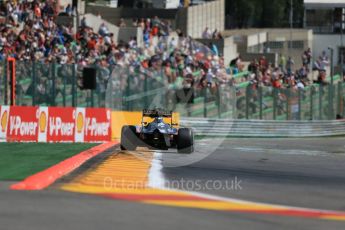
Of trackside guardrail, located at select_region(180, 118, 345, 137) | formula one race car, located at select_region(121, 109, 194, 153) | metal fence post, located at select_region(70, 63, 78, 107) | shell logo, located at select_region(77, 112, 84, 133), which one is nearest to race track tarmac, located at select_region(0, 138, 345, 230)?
formula one race car, located at select_region(121, 109, 194, 153)

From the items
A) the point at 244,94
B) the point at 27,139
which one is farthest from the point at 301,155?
the point at 244,94

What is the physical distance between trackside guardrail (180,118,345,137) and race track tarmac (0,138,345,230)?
1306cm

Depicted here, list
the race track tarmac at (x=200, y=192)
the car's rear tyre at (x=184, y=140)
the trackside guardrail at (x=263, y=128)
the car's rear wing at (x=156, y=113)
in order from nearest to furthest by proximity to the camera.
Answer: the race track tarmac at (x=200, y=192), the car's rear wing at (x=156, y=113), the car's rear tyre at (x=184, y=140), the trackside guardrail at (x=263, y=128)

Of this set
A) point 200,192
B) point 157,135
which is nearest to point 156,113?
point 157,135

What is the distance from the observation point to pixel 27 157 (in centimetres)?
1639

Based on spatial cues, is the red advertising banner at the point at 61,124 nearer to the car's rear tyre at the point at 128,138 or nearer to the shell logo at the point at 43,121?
the shell logo at the point at 43,121

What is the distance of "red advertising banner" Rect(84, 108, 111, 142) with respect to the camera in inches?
1024

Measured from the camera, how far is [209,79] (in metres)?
32.1

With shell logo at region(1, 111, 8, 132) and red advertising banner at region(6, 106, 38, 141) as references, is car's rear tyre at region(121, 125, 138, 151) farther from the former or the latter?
shell logo at region(1, 111, 8, 132)

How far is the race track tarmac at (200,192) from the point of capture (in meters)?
8.52

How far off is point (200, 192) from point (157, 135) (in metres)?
6.66

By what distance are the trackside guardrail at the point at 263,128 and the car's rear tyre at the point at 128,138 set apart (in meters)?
11.4

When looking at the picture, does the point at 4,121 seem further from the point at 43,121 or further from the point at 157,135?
the point at 157,135

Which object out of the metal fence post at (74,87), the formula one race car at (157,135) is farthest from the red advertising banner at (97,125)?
the formula one race car at (157,135)
